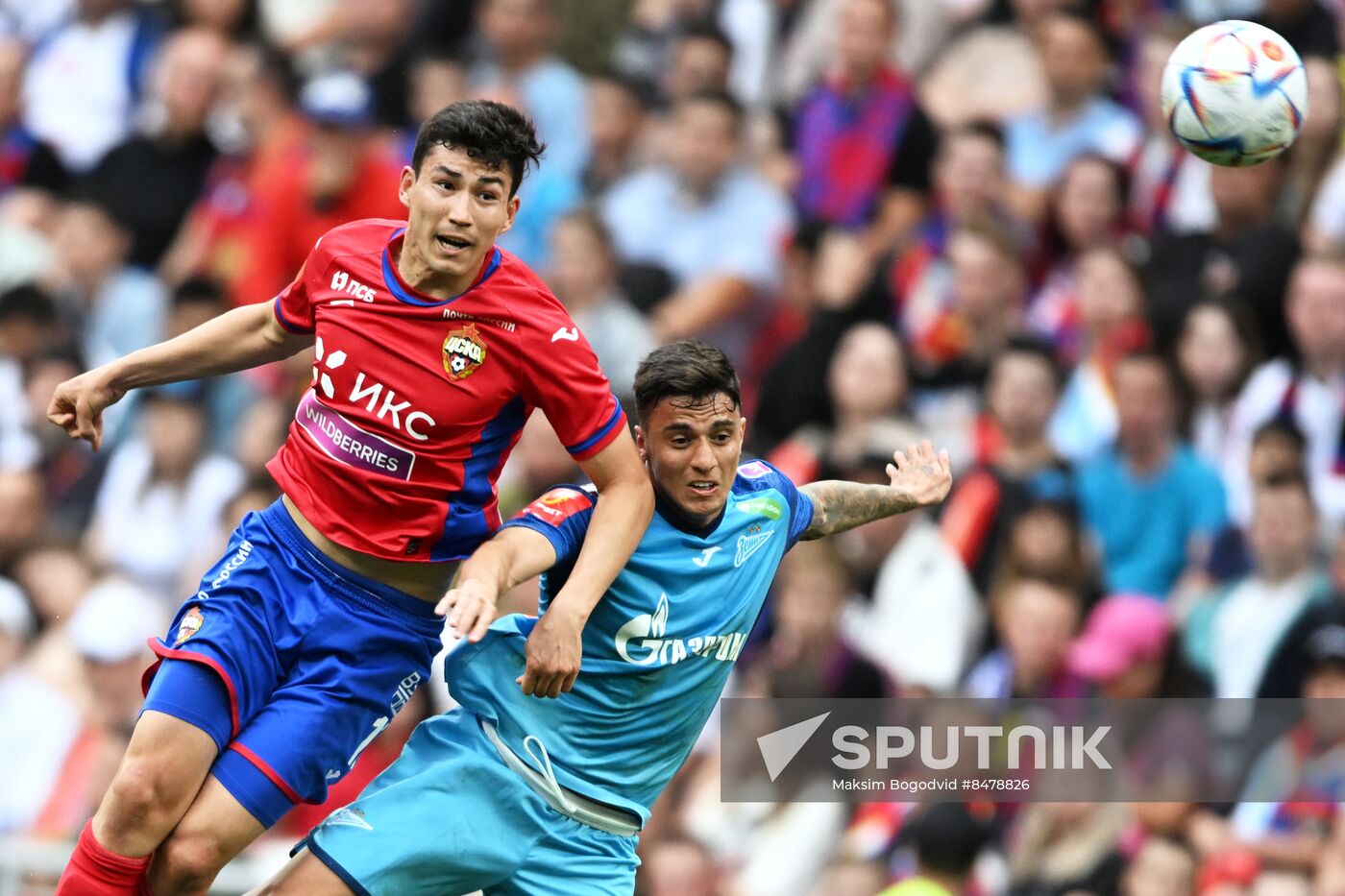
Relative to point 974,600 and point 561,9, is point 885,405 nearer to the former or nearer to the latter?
point 974,600

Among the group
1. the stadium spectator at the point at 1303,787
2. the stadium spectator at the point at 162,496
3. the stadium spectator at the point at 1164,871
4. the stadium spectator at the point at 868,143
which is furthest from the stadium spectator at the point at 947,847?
the stadium spectator at the point at 162,496

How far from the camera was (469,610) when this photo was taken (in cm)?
484

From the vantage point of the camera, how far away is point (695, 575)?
5719 mm

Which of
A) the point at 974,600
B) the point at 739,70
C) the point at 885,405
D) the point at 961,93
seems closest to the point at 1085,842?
the point at 974,600

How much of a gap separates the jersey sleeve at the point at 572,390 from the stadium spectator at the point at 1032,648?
383cm

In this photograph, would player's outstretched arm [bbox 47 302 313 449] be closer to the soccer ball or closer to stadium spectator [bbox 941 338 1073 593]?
the soccer ball

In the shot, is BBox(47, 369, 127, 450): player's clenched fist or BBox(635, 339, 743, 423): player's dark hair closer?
BBox(635, 339, 743, 423): player's dark hair

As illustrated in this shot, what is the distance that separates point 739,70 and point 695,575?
6078mm

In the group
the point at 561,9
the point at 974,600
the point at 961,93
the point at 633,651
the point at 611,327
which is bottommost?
the point at 633,651

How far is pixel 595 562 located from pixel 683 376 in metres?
0.57

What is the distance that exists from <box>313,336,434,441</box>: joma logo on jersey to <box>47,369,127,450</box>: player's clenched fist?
707 millimetres

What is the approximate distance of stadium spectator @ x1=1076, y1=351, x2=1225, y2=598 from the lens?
898cm

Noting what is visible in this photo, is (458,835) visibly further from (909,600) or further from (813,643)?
(909,600)

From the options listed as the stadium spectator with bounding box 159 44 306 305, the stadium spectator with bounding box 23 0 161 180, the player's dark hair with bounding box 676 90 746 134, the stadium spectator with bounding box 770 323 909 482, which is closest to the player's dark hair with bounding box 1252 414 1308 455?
the stadium spectator with bounding box 770 323 909 482
